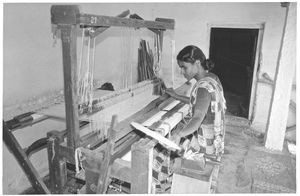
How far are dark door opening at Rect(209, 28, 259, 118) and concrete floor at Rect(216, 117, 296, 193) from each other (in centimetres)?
95

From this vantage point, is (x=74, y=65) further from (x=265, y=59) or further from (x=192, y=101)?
(x=265, y=59)

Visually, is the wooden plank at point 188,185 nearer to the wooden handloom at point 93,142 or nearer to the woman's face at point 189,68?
the wooden handloom at point 93,142

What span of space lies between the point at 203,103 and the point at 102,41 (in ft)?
8.67

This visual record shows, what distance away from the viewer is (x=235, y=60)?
5645 millimetres

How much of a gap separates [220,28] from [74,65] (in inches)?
175

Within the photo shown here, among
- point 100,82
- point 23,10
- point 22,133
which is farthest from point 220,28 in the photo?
point 22,133

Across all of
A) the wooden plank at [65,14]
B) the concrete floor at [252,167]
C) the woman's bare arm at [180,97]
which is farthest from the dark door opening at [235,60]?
the wooden plank at [65,14]

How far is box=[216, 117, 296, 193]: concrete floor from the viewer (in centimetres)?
332

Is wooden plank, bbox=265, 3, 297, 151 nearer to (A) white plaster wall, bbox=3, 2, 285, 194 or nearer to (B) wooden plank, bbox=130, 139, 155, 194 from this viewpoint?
(A) white plaster wall, bbox=3, 2, 285, 194

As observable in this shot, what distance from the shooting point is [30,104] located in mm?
2697

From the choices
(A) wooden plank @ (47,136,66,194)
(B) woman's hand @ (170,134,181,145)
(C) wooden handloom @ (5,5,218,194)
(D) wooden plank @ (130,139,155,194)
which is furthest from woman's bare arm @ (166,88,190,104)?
(A) wooden plank @ (47,136,66,194)

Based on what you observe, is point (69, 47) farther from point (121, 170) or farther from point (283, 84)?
point (283, 84)

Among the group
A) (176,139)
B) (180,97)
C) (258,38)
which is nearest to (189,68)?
(180,97)

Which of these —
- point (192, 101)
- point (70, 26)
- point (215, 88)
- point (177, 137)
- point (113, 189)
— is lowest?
point (113, 189)
